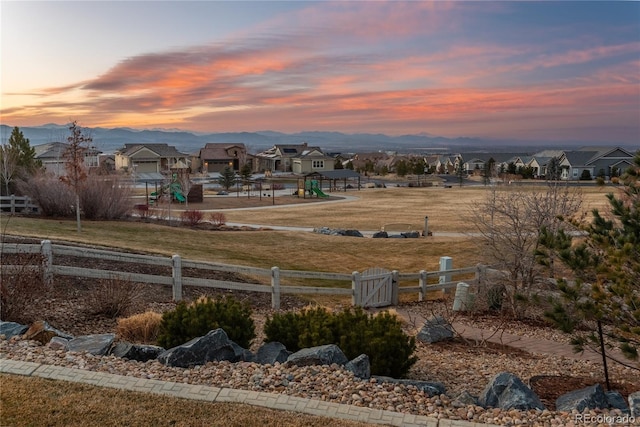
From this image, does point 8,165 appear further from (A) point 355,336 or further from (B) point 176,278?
(A) point 355,336

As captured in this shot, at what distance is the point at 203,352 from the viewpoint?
24.7 feet

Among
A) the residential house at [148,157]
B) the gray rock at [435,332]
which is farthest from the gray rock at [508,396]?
the residential house at [148,157]

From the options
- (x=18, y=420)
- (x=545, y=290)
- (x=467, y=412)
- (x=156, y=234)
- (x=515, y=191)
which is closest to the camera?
(x=18, y=420)

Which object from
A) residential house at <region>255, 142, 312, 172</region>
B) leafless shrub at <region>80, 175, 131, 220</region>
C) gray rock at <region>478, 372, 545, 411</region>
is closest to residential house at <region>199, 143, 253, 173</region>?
Result: residential house at <region>255, 142, 312, 172</region>

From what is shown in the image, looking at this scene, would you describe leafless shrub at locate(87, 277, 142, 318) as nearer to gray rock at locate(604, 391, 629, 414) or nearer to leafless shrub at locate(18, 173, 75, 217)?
gray rock at locate(604, 391, 629, 414)

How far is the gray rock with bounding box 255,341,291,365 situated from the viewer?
7.81 metres

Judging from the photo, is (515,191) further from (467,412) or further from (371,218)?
(371,218)

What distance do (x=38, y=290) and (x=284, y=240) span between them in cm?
1889

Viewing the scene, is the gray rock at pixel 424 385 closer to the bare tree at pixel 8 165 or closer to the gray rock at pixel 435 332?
the gray rock at pixel 435 332

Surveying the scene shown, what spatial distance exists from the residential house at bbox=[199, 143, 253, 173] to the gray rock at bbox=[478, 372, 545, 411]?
107062 millimetres

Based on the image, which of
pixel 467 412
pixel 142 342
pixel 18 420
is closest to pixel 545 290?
pixel 467 412

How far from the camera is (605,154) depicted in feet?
324

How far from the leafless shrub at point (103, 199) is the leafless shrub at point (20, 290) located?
20.1 metres

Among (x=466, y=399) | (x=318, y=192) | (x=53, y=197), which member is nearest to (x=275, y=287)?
(x=466, y=399)
